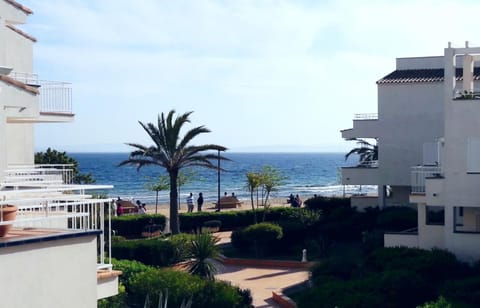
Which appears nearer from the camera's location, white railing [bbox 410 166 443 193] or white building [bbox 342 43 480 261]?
white building [bbox 342 43 480 261]

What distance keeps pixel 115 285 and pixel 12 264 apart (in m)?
3.13

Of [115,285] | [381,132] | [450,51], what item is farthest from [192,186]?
[115,285]

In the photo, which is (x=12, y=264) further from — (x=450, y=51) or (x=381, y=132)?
(x=381, y=132)

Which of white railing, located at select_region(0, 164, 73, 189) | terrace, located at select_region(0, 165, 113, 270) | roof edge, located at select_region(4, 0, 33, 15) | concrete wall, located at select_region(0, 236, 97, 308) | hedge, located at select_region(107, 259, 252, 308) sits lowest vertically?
hedge, located at select_region(107, 259, 252, 308)

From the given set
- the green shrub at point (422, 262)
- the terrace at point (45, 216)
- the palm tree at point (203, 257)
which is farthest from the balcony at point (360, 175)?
the terrace at point (45, 216)

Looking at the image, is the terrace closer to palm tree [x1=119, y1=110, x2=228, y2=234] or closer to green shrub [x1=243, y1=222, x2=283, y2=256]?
green shrub [x1=243, y1=222, x2=283, y2=256]

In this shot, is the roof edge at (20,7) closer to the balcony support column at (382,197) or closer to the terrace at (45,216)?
Answer: the terrace at (45,216)

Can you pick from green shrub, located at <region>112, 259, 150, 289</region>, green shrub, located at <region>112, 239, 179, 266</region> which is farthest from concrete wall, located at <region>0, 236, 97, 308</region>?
green shrub, located at <region>112, 239, 179, 266</region>

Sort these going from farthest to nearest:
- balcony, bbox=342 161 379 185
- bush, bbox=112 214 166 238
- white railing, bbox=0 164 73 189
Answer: bush, bbox=112 214 166 238 < balcony, bbox=342 161 379 185 < white railing, bbox=0 164 73 189

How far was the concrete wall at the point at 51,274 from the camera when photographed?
10.4 m

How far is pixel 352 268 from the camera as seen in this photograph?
23.3 metres

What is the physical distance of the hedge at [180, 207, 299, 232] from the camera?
4088 cm

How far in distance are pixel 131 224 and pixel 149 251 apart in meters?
10.5

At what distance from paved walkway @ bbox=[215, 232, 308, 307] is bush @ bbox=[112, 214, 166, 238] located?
8820 millimetres
